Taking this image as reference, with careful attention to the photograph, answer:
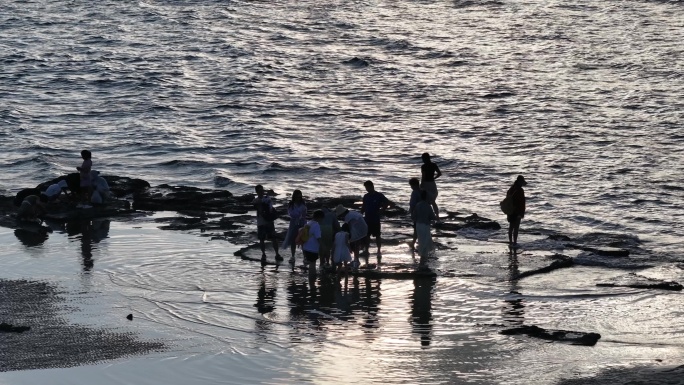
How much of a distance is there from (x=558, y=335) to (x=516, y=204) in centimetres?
641

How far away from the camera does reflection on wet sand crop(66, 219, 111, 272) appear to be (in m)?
21.4

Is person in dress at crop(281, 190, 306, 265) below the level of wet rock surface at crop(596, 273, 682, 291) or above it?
above

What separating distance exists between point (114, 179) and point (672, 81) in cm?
2524

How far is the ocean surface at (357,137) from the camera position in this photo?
1547 centimetres

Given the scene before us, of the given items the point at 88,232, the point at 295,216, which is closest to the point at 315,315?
the point at 295,216

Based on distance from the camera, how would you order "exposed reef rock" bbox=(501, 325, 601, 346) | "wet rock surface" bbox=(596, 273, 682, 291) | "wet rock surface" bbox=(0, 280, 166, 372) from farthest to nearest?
"wet rock surface" bbox=(596, 273, 682, 291), "exposed reef rock" bbox=(501, 325, 601, 346), "wet rock surface" bbox=(0, 280, 166, 372)

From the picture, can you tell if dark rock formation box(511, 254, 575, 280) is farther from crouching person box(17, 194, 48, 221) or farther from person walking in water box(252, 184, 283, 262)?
crouching person box(17, 194, 48, 221)

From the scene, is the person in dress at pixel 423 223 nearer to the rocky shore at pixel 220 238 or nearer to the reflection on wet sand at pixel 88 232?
the rocky shore at pixel 220 238

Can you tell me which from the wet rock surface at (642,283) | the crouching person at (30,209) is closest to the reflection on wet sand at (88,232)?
the crouching person at (30,209)

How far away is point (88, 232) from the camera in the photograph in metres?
23.4

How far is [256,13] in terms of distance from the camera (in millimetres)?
62750

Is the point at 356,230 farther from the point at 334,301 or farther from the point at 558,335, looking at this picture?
the point at 558,335

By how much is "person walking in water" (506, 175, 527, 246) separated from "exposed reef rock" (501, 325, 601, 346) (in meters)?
5.96

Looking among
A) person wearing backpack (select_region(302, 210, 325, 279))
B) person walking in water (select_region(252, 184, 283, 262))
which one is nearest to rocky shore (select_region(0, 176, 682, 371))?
person walking in water (select_region(252, 184, 283, 262))
